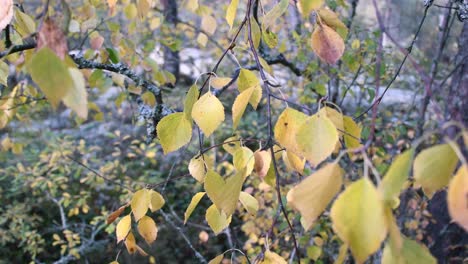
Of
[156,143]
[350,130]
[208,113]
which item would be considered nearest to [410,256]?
[350,130]

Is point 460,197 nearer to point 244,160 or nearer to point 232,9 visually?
point 244,160

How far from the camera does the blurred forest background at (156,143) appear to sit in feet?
5.68

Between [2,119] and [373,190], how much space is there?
150 cm

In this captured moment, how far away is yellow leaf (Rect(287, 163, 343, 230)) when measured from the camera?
15.8 inches

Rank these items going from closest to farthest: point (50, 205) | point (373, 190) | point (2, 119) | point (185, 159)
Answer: point (373, 190) < point (2, 119) < point (50, 205) < point (185, 159)

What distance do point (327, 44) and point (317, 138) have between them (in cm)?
18

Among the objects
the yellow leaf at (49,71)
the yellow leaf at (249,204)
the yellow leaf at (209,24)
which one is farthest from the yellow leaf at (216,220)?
the yellow leaf at (209,24)

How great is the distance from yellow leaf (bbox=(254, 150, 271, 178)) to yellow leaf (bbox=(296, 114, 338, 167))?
0.67 feet

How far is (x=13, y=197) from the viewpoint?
3.33 metres

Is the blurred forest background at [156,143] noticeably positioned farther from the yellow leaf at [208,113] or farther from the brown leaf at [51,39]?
the yellow leaf at [208,113]

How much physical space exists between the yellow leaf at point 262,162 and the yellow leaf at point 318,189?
265 millimetres

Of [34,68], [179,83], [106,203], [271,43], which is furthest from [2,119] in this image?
[179,83]

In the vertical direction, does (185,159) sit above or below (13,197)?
above

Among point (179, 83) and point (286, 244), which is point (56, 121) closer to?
point (179, 83)
